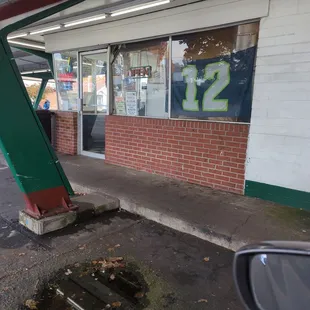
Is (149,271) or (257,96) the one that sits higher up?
(257,96)

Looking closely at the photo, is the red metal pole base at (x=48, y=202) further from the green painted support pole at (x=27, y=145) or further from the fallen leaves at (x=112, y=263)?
the fallen leaves at (x=112, y=263)

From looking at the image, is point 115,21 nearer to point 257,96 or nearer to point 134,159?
point 134,159

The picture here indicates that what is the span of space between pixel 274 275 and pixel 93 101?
698 cm

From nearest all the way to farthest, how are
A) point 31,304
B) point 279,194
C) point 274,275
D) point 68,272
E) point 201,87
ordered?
point 274,275, point 31,304, point 68,272, point 279,194, point 201,87

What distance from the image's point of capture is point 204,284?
2.90m

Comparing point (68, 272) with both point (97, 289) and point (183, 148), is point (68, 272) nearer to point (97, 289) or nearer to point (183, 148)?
point (97, 289)

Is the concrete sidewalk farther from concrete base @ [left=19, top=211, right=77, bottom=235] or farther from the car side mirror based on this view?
the car side mirror

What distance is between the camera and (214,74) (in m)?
5.08

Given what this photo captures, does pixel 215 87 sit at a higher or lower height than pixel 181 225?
higher

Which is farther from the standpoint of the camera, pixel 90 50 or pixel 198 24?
pixel 90 50

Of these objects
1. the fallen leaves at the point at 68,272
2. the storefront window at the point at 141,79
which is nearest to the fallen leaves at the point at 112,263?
the fallen leaves at the point at 68,272

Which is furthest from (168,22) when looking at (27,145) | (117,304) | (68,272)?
(117,304)

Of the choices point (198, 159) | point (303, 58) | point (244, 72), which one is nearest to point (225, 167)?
point (198, 159)

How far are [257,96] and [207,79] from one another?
1.00 meters
